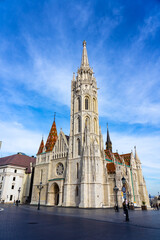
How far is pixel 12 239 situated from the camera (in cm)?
675

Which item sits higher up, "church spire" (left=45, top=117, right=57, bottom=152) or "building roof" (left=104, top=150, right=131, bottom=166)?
"church spire" (left=45, top=117, right=57, bottom=152)

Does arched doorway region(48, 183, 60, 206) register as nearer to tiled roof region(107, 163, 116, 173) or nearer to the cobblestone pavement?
tiled roof region(107, 163, 116, 173)

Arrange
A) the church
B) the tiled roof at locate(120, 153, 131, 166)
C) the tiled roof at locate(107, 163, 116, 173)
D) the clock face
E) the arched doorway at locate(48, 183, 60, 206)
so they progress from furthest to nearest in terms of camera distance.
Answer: the tiled roof at locate(120, 153, 131, 166) → the clock face → the arched doorway at locate(48, 183, 60, 206) → the tiled roof at locate(107, 163, 116, 173) → the church

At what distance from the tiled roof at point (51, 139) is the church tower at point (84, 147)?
7.32 meters

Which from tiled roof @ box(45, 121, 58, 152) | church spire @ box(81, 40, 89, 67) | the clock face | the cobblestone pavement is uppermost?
church spire @ box(81, 40, 89, 67)

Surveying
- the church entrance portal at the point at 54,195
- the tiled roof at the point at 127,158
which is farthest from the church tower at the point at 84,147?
the tiled roof at the point at 127,158

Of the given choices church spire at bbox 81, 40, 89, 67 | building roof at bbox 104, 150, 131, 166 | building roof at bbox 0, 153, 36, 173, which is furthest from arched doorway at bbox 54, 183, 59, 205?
church spire at bbox 81, 40, 89, 67

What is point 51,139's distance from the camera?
4538cm

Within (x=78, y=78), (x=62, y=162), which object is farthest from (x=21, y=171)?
(x=78, y=78)

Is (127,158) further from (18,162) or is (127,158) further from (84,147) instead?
(18,162)

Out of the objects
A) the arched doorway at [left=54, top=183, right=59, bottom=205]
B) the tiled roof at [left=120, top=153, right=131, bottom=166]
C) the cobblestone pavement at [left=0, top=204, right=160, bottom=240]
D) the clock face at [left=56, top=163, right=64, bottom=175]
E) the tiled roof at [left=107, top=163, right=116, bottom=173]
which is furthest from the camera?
the tiled roof at [left=120, top=153, right=131, bottom=166]

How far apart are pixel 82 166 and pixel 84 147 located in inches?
150

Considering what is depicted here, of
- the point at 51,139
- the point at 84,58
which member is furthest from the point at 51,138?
the point at 84,58

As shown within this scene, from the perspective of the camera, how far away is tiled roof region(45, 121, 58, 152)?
43.7 metres
